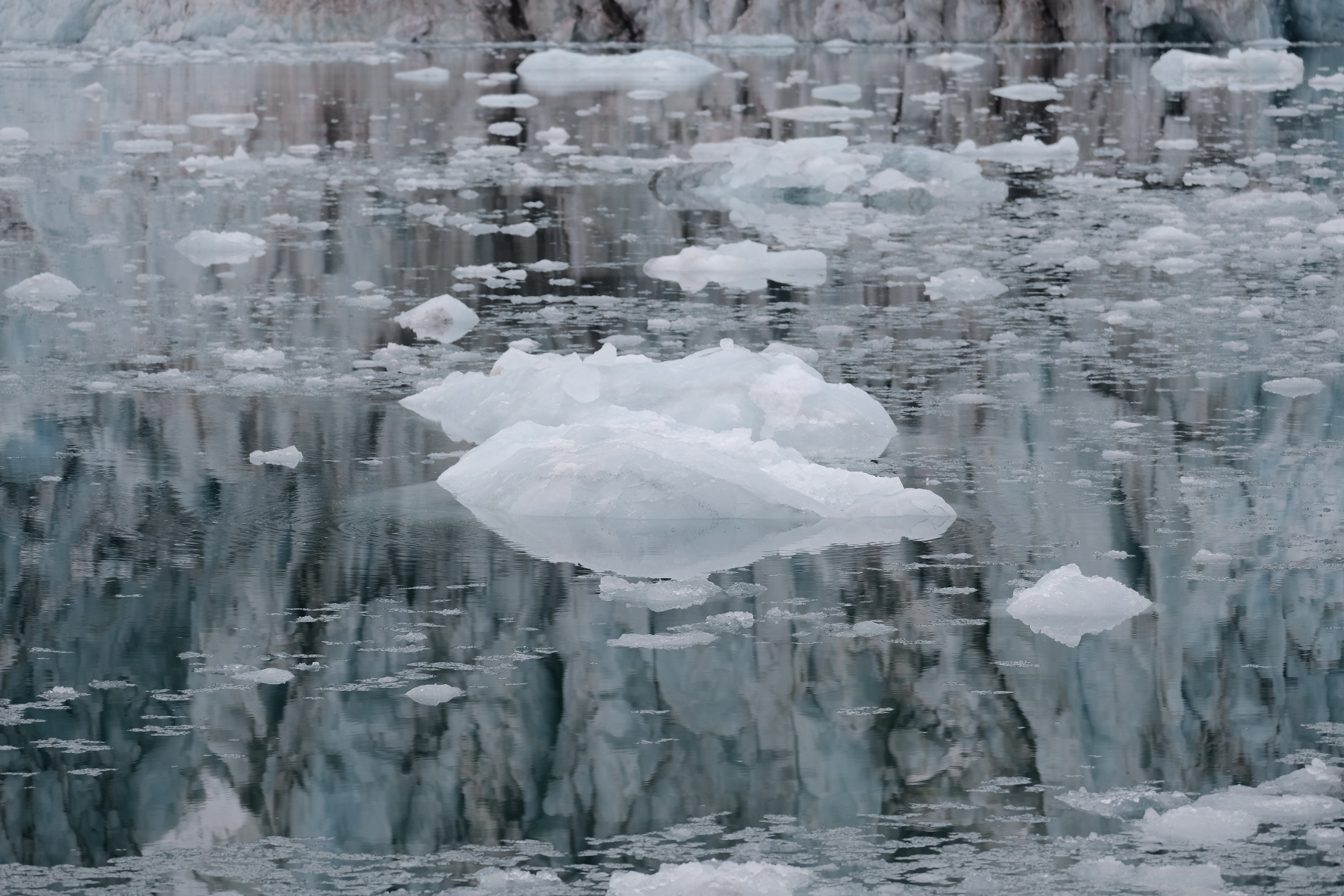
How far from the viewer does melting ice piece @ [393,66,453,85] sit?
19.7 m

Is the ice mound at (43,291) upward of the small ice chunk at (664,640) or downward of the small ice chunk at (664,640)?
upward

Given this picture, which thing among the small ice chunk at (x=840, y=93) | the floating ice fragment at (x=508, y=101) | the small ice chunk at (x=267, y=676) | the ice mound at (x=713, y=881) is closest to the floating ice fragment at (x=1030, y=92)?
the small ice chunk at (x=840, y=93)

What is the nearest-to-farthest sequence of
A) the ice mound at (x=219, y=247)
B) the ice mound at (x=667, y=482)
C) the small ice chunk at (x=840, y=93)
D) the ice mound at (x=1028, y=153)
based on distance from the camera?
the ice mound at (x=667, y=482)
the ice mound at (x=219, y=247)
the ice mound at (x=1028, y=153)
the small ice chunk at (x=840, y=93)

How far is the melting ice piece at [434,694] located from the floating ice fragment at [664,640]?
0.33 metres

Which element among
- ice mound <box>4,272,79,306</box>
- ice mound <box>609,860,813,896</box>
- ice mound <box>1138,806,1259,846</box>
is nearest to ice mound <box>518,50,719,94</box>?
ice mound <box>4,272,79,306</box>

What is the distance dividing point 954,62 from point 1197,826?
2033 cm

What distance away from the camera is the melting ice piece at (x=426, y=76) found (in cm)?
1970

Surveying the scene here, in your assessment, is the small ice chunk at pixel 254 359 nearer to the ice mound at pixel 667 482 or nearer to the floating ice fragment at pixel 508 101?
the ice mound at pixel 667 482

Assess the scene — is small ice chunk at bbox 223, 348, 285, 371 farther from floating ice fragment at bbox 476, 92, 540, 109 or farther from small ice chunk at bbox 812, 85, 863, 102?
small ice chunk at bbox 812, 85, 863, 102

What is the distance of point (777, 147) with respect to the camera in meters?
9.76

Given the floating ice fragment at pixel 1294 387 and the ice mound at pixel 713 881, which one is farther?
the floating ice fragment at pixel 1294 387

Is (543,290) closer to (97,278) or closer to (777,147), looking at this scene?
(97,278)

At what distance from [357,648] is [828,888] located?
1134 millimetres

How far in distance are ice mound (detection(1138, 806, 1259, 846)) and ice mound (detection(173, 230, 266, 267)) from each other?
17.9ft
